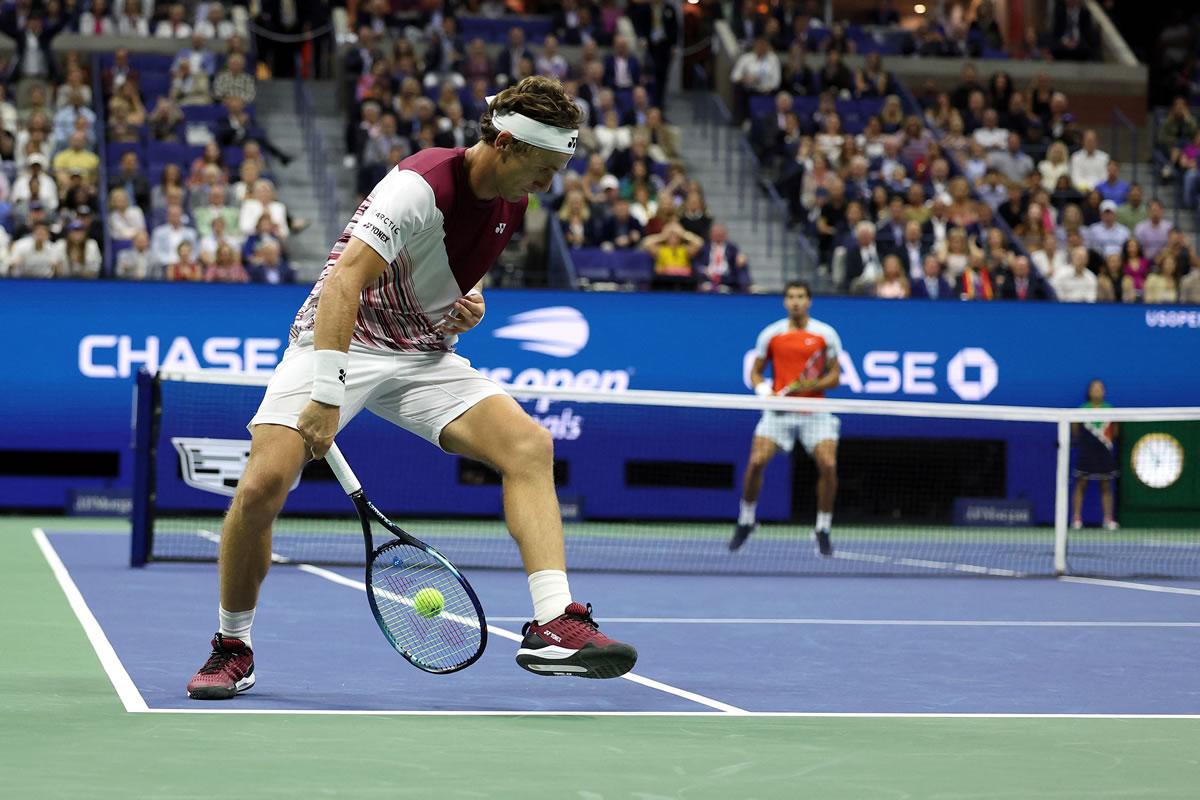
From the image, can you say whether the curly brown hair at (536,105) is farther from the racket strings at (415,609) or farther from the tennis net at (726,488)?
the tennis net at (726,488)

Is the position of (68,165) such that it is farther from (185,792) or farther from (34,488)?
(185,792)

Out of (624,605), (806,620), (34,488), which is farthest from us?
(34,488)

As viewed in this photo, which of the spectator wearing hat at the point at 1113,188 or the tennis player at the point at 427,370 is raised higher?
the spectator wearing hat at the point at 1113,188

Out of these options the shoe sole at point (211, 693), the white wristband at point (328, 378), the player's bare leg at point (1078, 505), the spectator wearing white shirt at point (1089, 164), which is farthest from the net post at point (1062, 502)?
the spectator wearing white shirt at point (1089, 164)

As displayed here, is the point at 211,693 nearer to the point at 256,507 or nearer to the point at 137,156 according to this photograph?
the point at 256,507

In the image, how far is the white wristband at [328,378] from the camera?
18.7 feet

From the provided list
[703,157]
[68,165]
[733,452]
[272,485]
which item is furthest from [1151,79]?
[272,485]

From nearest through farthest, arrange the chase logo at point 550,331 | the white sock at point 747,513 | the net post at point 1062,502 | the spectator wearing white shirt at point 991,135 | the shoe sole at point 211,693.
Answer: the shoe sole at point 211,693, the net post at point 1062,502, the white sock at point 747,513, the chase logo at point 550,331, the spectator wearing white shirt at point 991,135

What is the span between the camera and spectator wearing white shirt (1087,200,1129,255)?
67.2ft

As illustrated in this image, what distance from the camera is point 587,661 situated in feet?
19.2

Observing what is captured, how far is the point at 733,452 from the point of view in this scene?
17.1 m

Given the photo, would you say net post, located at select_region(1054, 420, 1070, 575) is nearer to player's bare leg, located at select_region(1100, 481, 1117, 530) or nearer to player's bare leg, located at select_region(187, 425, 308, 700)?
player's bare leg, located at select_region(1100, 481, 1117, 530)

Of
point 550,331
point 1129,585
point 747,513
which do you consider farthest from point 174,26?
point 1129,585

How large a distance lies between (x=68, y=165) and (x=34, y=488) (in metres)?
3.81
